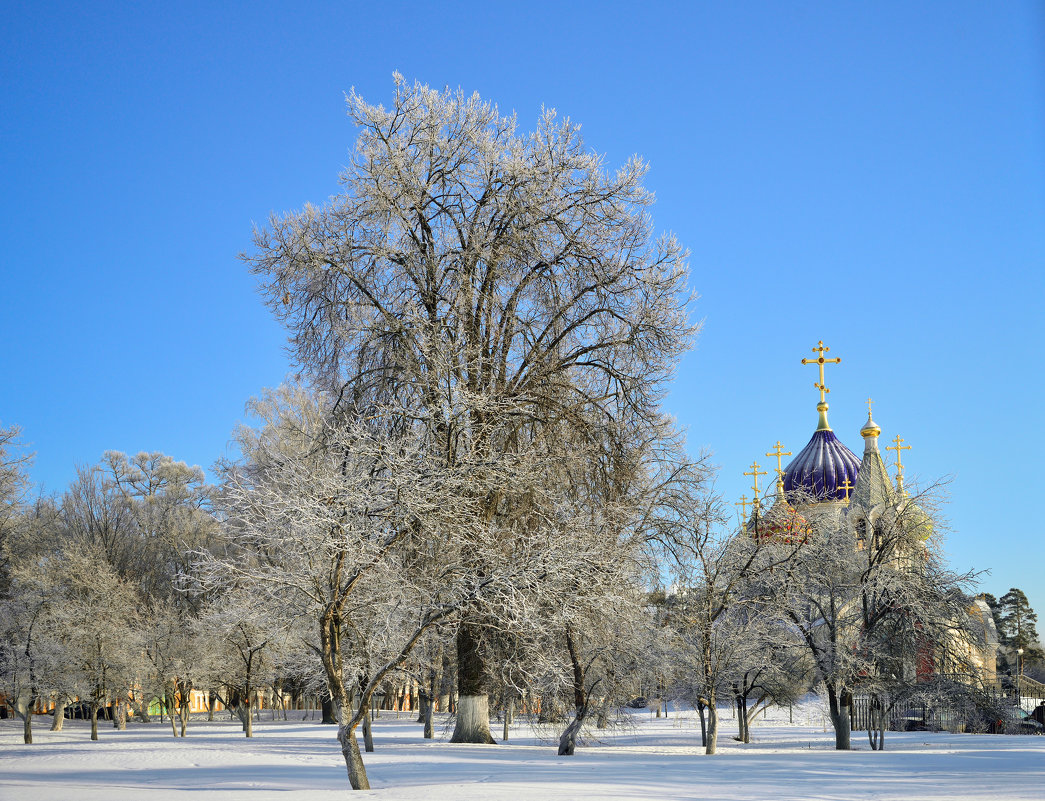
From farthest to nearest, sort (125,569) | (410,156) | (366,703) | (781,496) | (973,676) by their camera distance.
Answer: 1. (125,569)
2. (781,496)
3. (973,676)
4. (410,156)
5. (366,703)

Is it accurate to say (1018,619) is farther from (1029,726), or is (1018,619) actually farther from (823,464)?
(1029,726)

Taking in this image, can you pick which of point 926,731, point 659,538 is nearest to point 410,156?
point 659,538

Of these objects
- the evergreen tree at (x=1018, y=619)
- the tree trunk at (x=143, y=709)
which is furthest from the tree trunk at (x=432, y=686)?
the evergreen tree at (x=1018, y=619)

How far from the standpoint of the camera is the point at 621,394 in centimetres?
2094

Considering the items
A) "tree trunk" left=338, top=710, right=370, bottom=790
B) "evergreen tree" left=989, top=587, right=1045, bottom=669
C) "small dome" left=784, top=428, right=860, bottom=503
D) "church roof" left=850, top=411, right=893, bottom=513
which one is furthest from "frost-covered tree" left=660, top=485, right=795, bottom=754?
"evergreen tree" left=989, top=587, right=1045, bottom=669

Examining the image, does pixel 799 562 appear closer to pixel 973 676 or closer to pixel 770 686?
pixel 973 676

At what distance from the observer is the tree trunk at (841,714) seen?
24516 mm

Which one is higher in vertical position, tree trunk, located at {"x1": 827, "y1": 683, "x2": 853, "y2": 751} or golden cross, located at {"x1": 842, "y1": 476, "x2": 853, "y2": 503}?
golden cross, located at {"x1": 842, "y1": 476, "x2": 853, "y2": 503}

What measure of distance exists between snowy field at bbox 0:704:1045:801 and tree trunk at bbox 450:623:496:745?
20.6 inches

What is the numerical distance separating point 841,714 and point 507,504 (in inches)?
452

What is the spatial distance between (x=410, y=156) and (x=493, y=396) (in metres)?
5.78

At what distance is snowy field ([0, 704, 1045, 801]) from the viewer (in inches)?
503

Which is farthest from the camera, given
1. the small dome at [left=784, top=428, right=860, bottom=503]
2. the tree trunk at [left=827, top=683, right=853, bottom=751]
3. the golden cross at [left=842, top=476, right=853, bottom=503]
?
the small dome at [left=784, top=428, right=860, bottom=503]

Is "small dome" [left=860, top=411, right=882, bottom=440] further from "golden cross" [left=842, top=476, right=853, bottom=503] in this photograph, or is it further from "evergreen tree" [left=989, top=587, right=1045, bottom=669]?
"evergreen tree" [left=989, top=587, right=1045, bottom=669]
